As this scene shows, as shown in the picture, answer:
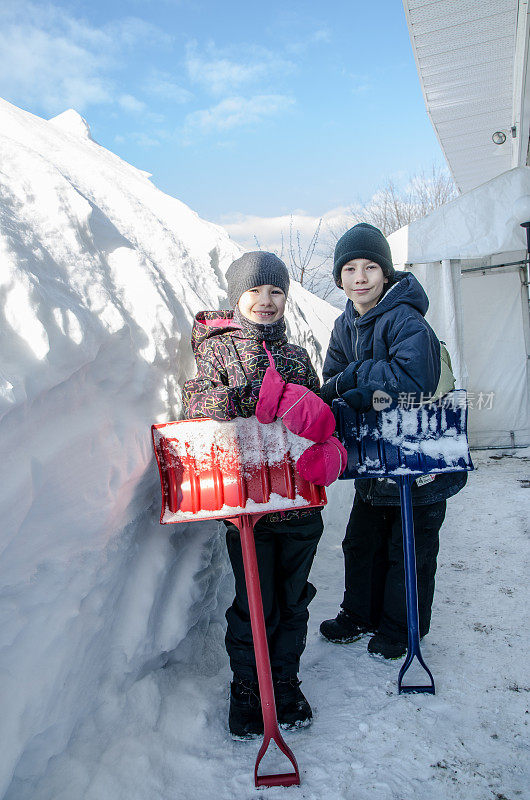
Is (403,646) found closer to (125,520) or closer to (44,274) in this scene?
(125,520)

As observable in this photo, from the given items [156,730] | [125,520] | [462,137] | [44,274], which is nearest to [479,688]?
[156,730]

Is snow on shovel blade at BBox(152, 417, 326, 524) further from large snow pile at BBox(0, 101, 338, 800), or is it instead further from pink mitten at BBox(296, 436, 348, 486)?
large snow pile at BBox(0, 101, 338, 800)

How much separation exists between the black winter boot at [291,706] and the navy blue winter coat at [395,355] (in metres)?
0.74

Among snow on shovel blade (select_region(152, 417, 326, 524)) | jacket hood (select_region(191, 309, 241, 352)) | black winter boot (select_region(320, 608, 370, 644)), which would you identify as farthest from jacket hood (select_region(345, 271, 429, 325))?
black winter boot (select_region(320, 608, 370, 644))

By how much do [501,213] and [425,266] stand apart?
0.80 meters

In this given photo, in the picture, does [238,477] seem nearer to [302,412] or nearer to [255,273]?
[302,412]

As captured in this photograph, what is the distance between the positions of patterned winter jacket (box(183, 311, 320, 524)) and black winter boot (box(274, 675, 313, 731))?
55 centimetres

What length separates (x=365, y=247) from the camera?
2.02m

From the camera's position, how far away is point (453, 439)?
6.18 feet

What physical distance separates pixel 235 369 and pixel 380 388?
1.66 ft

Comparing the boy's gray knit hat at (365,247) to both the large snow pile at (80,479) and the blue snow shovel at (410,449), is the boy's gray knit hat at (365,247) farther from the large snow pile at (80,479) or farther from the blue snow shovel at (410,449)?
the large snow pile at (80,479)

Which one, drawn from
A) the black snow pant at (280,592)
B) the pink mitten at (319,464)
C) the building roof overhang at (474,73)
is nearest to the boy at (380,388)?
the pink mitten at (319,464)

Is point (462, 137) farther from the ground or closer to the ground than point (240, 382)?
farther from the ground

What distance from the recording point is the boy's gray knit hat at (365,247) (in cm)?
202
